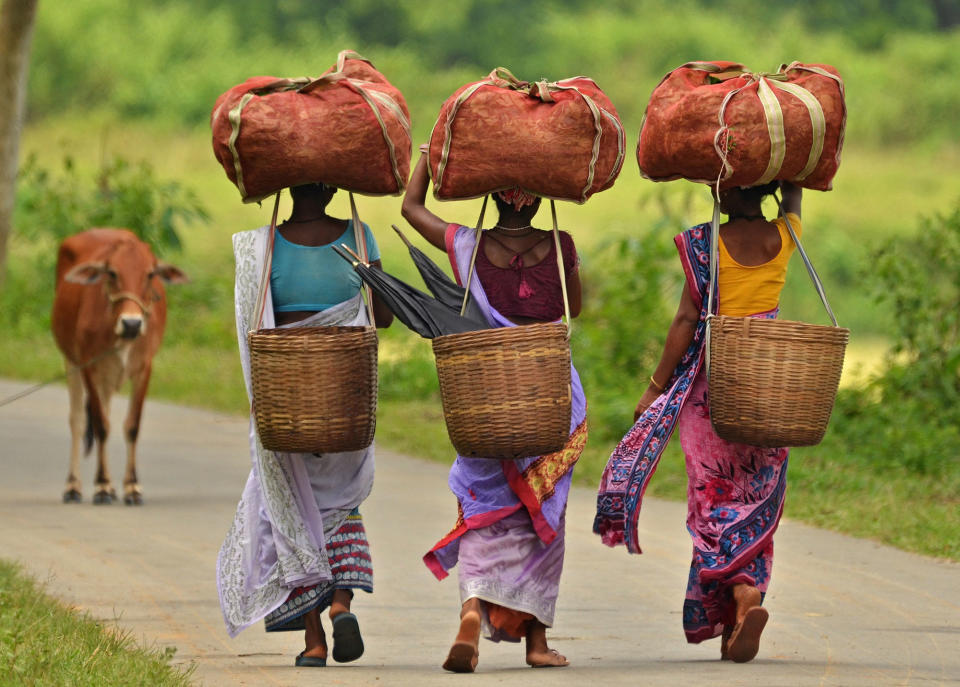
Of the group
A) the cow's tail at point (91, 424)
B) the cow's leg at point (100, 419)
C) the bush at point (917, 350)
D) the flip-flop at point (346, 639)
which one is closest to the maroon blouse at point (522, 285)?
the flip-flop at point (346, 639)

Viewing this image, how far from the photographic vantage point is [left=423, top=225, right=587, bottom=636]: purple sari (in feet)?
19.3

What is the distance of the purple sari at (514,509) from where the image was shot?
19.3 feet

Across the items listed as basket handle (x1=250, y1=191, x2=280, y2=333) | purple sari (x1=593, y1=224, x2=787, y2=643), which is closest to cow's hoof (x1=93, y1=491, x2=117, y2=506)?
basket handle (x1=250, y1=191, x2=280, y2=333)

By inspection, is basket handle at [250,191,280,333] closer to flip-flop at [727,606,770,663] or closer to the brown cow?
flip-flop at [727,606,770,663]

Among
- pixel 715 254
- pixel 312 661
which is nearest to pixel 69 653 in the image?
pixel 312 661

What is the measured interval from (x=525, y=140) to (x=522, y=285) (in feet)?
1.76

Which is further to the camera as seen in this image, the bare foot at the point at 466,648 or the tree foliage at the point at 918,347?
the tree foliage at the point at 918,347

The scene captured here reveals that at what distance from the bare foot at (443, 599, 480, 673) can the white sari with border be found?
58cm

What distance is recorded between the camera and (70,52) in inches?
1427

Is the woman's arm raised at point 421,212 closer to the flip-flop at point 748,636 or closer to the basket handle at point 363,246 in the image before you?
the basket handle at point 363,246

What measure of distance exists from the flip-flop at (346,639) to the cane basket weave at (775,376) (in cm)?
149

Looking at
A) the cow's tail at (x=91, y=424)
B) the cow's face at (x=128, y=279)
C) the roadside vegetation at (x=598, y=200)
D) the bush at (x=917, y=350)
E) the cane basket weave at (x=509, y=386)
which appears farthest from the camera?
the roadside vegetation at (x=598, y=200)

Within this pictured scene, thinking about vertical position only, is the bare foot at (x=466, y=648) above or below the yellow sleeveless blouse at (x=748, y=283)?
below

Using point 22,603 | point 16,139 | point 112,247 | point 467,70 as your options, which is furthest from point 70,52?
point 22,603
